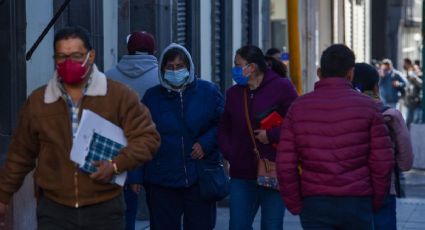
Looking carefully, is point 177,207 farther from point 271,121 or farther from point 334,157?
point 334,157

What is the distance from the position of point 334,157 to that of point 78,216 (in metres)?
1.42

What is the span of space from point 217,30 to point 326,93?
10367mm

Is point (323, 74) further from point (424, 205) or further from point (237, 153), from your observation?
point (424, 205)

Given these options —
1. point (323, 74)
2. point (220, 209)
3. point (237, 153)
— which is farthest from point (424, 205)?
point (323, 74)

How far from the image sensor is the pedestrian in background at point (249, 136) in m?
8.73

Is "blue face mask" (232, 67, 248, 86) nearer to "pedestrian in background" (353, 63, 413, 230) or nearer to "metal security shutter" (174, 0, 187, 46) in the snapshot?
"pedestrian in background" (353, 63, 413, 230)

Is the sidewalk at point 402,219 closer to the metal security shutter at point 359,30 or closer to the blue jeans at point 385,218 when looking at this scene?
the blue jeans at point 385,218

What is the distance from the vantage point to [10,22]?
9672 millimetres

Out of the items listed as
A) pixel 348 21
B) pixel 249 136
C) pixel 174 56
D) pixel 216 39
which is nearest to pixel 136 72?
pixel 174 56

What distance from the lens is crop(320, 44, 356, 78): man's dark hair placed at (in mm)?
6996

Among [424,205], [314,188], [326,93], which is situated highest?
[326,93]

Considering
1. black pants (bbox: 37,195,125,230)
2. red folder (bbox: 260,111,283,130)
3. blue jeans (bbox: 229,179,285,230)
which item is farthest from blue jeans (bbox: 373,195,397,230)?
black pants (bbox: 37,195,125,230)

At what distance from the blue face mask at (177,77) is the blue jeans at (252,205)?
0.88 metres

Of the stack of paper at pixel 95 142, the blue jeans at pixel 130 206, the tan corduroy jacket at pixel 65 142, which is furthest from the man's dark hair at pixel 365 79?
the stack of paper at pixel 95 142
